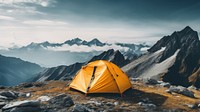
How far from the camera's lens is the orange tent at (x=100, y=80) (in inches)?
1215

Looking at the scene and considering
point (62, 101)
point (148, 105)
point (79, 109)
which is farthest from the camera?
point (148, 105)

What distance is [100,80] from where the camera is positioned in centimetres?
3152

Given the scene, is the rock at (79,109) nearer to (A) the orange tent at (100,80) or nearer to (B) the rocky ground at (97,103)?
(B) the rocky ground at (97,103)

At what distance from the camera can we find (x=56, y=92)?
33312 mm

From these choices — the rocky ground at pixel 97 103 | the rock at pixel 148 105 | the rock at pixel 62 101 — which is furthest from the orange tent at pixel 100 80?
the rock at pixel 62 101

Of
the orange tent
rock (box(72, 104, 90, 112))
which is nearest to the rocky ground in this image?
rock (box(72, 104, 90, 112))

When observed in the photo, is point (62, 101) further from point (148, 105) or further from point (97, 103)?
point (148, 105)

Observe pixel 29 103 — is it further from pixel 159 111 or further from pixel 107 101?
pixel 159 111

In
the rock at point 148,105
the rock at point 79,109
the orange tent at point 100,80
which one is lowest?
the rock at point 148,105

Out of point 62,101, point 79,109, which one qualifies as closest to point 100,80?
point 62,101

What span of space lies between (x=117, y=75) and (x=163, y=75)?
557 feet

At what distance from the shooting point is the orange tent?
3087 cm

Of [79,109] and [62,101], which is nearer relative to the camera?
[79,109]

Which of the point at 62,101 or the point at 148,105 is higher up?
the point at 62,101
